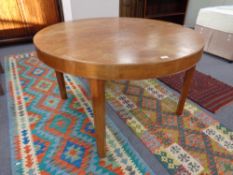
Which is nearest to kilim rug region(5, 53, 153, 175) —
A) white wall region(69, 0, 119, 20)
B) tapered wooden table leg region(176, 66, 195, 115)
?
tapered wooden table leg region(176, 66, 195, 115)

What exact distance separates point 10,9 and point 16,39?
0.40 meters

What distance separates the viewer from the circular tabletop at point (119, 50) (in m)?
0.73

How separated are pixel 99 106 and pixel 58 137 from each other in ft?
1.63

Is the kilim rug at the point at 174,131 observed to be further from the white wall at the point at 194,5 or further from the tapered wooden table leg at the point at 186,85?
the white wall at the point at 194,5

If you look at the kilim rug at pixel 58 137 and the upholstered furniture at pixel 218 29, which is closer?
the kilim rug at pixel 58 137

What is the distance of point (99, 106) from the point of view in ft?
2.71

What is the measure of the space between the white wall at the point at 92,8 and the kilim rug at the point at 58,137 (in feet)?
2.47

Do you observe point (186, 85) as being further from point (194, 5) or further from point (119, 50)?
point (194, 5)

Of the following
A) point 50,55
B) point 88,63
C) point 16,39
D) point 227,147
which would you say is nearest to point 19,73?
point 16,39

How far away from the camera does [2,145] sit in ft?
3.63

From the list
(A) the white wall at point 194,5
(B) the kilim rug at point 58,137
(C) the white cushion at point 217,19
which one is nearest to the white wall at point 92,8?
(B) the kilim rug at point 58,137

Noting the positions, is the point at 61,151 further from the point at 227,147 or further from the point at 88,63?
the point at 227,147

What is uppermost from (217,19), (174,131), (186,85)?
(217,19)

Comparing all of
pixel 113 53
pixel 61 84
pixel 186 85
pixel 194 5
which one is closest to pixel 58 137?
pixel 61 84
